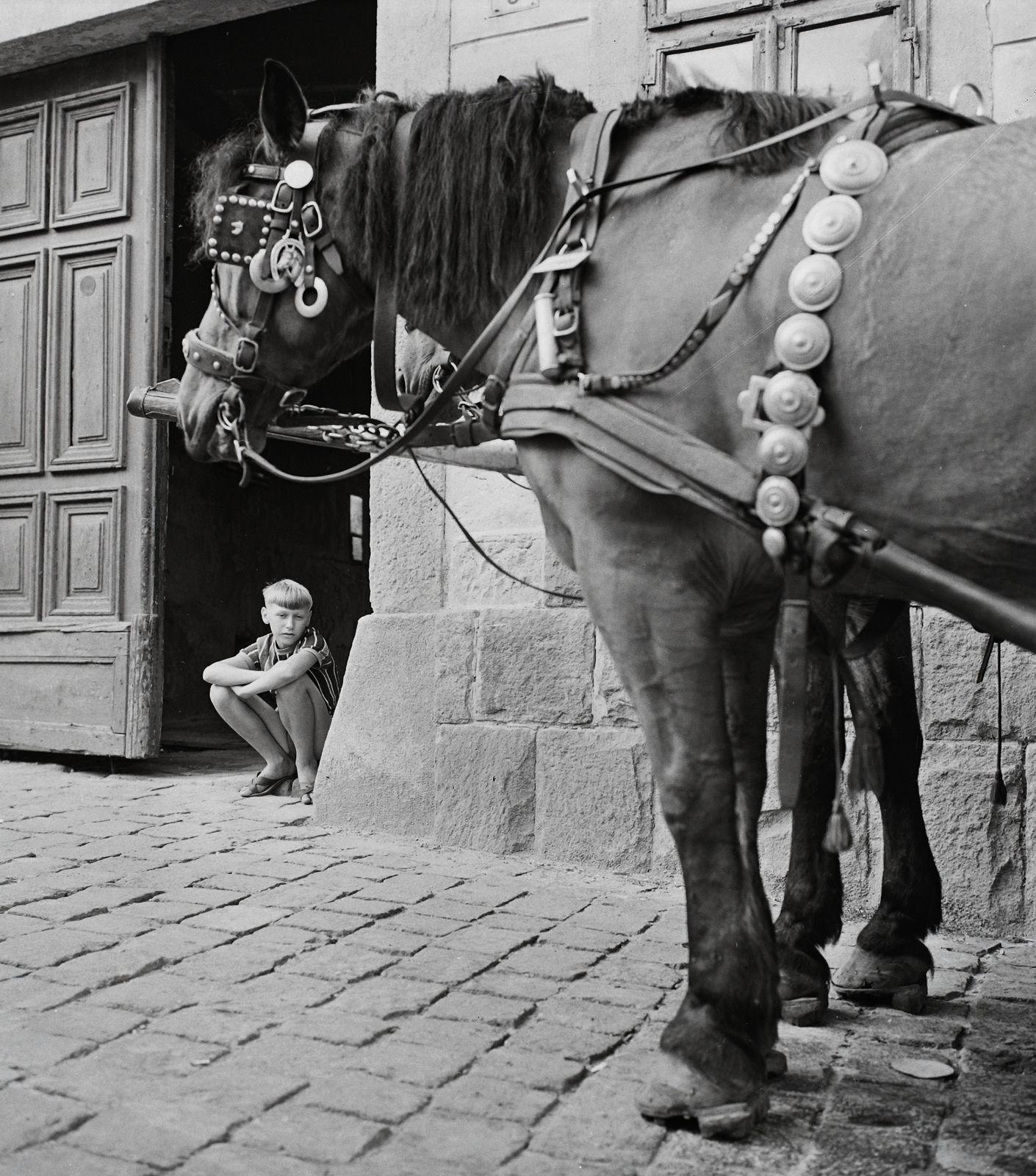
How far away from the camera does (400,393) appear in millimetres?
2691

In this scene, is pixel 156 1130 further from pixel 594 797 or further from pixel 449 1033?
pixel 594 797

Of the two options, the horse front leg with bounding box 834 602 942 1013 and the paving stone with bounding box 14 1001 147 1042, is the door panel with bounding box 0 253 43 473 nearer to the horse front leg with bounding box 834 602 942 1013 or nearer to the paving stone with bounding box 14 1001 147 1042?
the paving stone with bounding box 14 1001 147 1042

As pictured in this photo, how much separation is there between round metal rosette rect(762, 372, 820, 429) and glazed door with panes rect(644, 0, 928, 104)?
2.14 meters

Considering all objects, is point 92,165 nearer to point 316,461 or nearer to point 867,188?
point 316,461

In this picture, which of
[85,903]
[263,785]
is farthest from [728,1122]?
[263,785]

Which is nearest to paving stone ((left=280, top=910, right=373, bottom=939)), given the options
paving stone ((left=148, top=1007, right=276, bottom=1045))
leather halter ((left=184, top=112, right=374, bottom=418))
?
paving stone ((left=148, top=1007, right=276, bottom=1045))

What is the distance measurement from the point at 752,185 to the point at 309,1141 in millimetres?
1705

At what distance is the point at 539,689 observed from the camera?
13.7 ft

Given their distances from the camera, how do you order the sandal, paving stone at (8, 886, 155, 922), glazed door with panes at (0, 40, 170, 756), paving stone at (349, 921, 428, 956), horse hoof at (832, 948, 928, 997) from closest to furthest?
horse hoof at (832, 948, 928, 997), paving stone at (349, 921, 428, 956), paving stone at (8, 886, 155, 922), the sandal, glazed door with panes at (0, 40, 170, 756)

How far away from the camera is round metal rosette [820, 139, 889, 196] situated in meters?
1.86

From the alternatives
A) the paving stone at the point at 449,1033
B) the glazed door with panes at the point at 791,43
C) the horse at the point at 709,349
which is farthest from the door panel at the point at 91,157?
the paving stone at the point at 449,1033

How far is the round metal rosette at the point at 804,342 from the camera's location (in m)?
1.81

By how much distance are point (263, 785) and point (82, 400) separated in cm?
212

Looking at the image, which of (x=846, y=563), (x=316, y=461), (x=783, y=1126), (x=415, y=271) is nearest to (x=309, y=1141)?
(x=783, y=1126)
